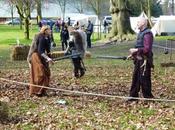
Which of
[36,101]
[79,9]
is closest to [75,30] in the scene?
[36,101]

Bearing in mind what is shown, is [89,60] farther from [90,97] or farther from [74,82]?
[90,97]

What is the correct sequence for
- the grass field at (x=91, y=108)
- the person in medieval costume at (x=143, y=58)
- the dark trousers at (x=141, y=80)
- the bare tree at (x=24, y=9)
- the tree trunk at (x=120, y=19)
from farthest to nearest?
1. the bare tree at (x=24, y=9)
2. the tree trunk at (x=120, y=19)
3. the dark trousers at (x=141, y=80)
4. the person in medieval costume at (x=143, y=58)
5. the grass field at (x=91, y=108)

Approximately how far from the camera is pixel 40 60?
13.9 meters

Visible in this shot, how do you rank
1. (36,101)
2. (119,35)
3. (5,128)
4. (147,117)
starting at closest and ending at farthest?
(5,128) < (147,117) < (36,101) < (119,35)

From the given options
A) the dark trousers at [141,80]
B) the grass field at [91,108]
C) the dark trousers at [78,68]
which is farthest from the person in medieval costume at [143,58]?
the dark trousers at [78,68]

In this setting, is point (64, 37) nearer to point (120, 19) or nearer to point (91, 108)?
point (120, 19)

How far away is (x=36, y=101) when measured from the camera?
12977 millimetres

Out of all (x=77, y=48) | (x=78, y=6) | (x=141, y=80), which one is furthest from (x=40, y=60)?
(x=78, y=6)

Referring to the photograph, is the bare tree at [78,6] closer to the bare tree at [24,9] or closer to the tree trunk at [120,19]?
the bare tree at [24,9]

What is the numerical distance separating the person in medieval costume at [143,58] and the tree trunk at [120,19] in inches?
1108

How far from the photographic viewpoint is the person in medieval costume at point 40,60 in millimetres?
13766

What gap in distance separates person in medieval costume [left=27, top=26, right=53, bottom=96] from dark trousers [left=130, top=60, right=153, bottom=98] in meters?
2.42

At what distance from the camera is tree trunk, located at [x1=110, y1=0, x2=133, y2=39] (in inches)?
1598

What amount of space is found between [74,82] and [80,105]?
14.9 feet
